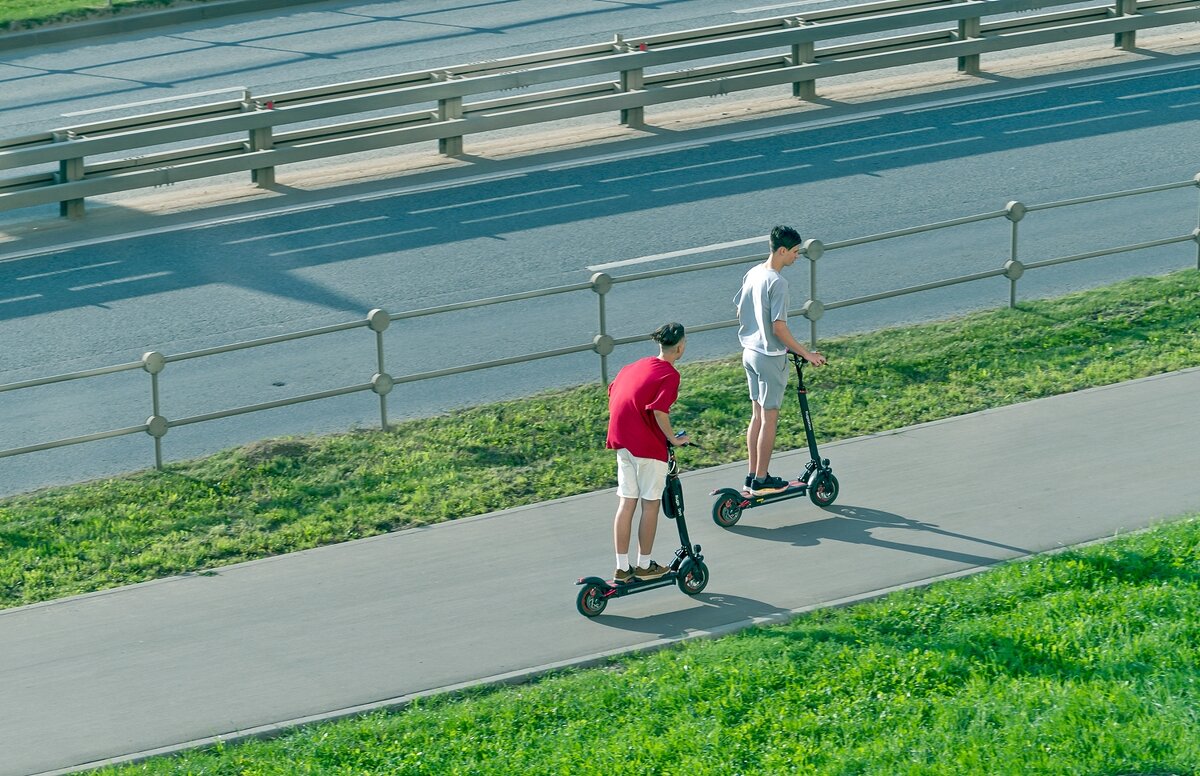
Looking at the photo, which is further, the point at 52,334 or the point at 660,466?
the point at 52,334

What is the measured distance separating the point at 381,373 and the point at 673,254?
434 centimetres

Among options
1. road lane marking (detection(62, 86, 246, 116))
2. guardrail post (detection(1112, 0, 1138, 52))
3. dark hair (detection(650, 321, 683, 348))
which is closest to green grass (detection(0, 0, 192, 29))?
road lane marking (detection(62, 86, 246, 116))

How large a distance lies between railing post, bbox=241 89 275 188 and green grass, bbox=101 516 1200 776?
11.1m

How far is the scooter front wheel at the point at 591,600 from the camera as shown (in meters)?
9.14

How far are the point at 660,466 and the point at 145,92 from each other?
15.8m

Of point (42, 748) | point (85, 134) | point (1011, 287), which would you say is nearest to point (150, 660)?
point (42, 748)

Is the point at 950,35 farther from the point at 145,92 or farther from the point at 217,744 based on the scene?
the point at 217,744

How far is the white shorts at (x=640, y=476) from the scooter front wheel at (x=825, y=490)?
1600mm

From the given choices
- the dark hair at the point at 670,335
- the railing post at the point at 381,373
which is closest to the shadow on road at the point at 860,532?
the dark hair at the point at 670,335

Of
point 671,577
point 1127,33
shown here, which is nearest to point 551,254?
point 671,577

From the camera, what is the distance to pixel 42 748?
26.5ft

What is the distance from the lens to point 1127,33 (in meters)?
22.0

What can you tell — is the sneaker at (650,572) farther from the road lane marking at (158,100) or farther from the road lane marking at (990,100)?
the road lane marking at (158,100)

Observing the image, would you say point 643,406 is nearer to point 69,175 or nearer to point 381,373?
point 381,373
